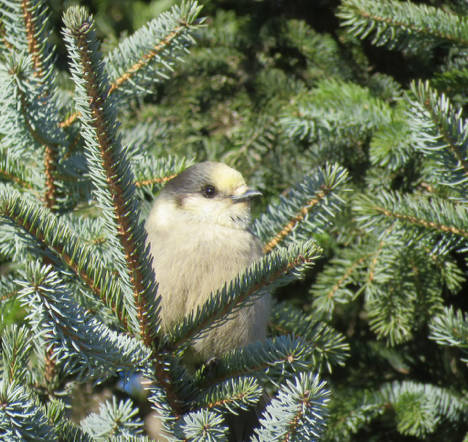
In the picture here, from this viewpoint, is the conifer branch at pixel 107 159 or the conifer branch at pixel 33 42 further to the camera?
the conifer branch at pixel 33 42

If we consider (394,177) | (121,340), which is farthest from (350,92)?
(121,340)

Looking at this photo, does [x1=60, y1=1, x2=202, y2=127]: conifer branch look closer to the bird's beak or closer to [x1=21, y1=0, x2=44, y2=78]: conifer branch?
[x1=21, y1=0, x2=44, y2=78]: conifer branch

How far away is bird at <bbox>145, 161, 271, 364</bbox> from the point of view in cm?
208

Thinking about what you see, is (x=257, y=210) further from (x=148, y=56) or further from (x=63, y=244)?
(x=63, y=244)

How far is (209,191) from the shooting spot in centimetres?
250

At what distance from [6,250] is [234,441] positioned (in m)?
1.00

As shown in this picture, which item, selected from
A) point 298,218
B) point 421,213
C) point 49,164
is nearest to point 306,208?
point 298,218

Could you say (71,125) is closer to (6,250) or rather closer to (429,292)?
(6,250)

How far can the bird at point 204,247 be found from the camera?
2080 millimetres

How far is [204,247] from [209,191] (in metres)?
0.35

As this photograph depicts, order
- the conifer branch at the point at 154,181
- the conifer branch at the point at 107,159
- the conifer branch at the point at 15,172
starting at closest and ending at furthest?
1. the conifer branch at the point at 107,159
2. the conifer branch at the point at 15,172
3. the conifer branch at the point at 154,181

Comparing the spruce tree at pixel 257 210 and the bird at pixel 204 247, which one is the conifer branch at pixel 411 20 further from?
the bird at pixel 204 247

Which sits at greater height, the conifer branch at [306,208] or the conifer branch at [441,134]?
the conifer branch at [441,134]

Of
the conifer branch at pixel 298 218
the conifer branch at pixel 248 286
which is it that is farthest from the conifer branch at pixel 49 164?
the conifer branch at pixel 248 286
